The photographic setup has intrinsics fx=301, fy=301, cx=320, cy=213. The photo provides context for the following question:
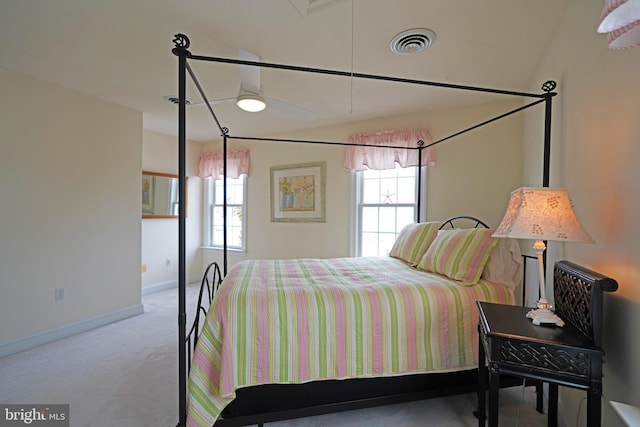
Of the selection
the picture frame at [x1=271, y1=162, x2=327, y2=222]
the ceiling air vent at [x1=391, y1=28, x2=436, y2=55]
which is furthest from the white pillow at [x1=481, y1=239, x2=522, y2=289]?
the picture frame at [x1=271, y1=162, x2=327, y2=222]

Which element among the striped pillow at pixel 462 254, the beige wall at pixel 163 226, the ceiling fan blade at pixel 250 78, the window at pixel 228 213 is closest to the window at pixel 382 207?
the striped pillow at pixel 462 254

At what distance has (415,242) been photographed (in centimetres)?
268

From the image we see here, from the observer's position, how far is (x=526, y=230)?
131cm

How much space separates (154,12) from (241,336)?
196 centimetres

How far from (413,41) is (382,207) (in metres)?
2.10

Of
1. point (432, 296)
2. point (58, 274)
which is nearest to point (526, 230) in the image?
point (432, 296)

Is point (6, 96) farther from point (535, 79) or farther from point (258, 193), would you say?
point (535, 79)

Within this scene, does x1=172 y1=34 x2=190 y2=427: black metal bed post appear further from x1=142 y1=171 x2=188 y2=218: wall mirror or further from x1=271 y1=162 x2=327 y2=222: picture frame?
x1=142 y1=171 x2=188 y2=218: wall mirror

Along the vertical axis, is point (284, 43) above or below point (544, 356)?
above

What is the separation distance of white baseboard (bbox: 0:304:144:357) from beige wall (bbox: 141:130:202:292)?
90 cm

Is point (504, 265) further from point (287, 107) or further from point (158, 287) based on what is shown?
point (158, 287)

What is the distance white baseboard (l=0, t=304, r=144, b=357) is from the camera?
2.63 m

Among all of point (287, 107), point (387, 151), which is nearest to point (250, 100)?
point (287, 107)

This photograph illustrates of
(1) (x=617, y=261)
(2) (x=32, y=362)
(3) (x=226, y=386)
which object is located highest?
(1) (x=617, y=261)
